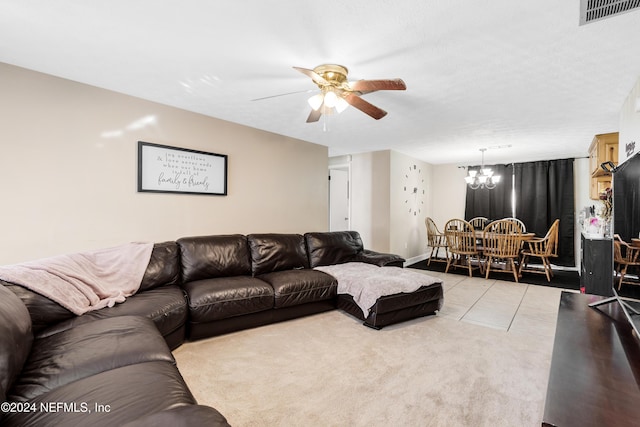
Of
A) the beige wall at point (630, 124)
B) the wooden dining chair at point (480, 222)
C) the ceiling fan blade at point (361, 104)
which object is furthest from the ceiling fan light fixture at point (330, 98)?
the wooden dining chair at point (480, 222)

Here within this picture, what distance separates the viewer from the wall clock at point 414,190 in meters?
5.88

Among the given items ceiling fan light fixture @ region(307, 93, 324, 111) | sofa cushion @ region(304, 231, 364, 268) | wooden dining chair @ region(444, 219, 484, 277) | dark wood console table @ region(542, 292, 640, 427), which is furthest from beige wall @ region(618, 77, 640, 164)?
sofa cushion @ region(304, 231, 364, 268)

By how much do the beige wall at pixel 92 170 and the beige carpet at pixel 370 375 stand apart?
4.47 feet

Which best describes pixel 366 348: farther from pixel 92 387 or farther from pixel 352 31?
pixel 352 31

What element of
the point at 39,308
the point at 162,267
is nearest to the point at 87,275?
the point at 39,308

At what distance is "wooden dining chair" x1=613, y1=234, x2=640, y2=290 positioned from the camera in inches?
58.1

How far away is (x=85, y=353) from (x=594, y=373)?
222 cm

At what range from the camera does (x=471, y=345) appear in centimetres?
245

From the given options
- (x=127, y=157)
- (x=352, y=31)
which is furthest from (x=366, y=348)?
(x=127, y=157)

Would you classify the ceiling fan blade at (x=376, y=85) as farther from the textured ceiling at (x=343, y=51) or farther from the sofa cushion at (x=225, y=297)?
the sofa cushion at (x=225, y=297)

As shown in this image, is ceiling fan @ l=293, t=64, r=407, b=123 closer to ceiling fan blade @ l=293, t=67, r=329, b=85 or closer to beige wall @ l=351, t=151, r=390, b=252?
ceiling fan blade @ l=293, t=67, r=329, b=85

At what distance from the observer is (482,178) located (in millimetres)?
5773

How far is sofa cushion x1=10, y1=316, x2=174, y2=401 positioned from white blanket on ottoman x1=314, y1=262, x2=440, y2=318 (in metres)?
1.77

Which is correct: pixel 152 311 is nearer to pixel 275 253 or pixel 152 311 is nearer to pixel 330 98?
pixel 275 253
